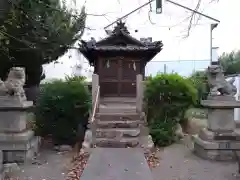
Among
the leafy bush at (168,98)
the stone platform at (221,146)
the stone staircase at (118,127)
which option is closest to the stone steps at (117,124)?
the stone staircase at (118,127)

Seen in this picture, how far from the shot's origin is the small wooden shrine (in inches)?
593

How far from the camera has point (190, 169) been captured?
22.0ft

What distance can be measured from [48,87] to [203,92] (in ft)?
30.2

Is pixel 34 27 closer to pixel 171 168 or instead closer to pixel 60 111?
pixel 60 111

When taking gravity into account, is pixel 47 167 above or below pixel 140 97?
below

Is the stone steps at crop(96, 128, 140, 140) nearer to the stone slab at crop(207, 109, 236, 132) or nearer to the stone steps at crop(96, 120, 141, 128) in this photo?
the stone steps at crop(96, 120, 141, 128)

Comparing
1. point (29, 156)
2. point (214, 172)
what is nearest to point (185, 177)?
point (214, 172)

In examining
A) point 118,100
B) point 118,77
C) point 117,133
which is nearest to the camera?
point 117,133

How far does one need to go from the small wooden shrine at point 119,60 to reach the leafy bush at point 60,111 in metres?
5.08

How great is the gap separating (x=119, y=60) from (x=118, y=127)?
6236mm

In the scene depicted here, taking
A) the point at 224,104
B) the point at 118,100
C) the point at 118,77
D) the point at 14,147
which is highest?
the point at 118,77

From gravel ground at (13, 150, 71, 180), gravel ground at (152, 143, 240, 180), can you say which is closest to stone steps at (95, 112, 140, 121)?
gravel ground at (13, 150, 71, 180)

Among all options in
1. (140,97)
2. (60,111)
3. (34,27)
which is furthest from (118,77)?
(34,27)

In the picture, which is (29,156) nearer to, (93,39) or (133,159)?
(133,159)
